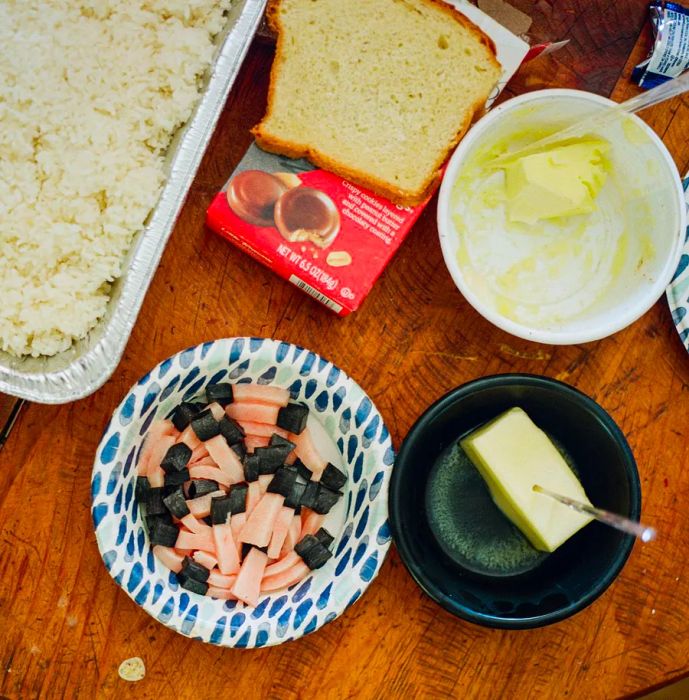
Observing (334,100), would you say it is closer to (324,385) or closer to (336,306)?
(336,306)

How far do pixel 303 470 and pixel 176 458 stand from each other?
0.20 meters

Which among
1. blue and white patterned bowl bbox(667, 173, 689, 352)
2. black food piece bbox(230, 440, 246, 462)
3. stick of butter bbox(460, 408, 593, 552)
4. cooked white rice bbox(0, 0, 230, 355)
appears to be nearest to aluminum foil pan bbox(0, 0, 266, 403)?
cooked white rice bbox(0, 0, 230, 355)

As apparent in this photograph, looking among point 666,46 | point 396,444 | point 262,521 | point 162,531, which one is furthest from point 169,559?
point 666,46

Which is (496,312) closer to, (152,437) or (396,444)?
(396,444)

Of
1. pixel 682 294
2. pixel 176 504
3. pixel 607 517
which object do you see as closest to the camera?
pixel 607 517

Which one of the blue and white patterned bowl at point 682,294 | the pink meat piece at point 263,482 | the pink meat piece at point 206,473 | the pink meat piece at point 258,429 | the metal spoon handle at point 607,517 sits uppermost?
the blue and white patterned bowl at point 682,294

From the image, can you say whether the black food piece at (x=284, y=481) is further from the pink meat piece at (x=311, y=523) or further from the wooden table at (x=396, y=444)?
the wooden table at (x=396, y=444)

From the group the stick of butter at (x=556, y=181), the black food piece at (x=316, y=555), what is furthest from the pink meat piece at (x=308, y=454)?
the stick of butter at (x=556, y=181)

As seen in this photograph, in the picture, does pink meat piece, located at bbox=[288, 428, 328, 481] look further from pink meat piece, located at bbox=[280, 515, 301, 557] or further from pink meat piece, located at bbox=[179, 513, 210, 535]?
pink meat piece, located at bbox=[179, 513, 210, 535]

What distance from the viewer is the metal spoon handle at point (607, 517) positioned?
1.08m

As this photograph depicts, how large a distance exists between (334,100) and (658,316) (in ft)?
2.14

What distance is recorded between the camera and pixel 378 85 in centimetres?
129

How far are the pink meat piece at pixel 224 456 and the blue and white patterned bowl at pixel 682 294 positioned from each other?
0.75 meters

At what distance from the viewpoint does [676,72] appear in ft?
4.34
